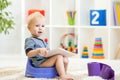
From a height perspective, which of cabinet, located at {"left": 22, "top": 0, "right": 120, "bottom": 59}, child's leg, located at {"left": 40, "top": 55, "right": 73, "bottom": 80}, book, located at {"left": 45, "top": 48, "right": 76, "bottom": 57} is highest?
cabinet, located at {"left": 22, "top": 0, "right": 120, "bottom": 59}

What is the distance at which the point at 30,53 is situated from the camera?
1.82 meters

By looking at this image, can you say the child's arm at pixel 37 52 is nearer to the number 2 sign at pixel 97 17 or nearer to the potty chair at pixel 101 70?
the potty chair at pixel 101 70

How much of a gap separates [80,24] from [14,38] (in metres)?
0.77

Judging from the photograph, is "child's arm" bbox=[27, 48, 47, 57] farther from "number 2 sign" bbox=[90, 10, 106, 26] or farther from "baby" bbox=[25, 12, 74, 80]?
"number 2 sign" bbox=[90, 10, 106, 26]

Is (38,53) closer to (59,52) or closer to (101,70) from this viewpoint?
(59,52)

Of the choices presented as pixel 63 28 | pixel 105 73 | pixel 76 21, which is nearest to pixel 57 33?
pixel 63 28

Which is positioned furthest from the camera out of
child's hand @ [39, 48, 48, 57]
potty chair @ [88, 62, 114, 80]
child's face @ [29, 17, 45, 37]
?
child's face @ [29, 17, 45, 37]

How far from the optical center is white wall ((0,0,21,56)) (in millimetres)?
3164

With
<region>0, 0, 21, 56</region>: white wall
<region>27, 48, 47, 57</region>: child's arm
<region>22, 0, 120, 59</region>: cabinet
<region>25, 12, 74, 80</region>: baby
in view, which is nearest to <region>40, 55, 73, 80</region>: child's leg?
<region>25, 12, 74, 80</region>: baby

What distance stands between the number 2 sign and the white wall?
2.63 feet

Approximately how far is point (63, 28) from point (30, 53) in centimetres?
135

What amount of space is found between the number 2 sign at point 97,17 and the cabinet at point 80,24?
0.04 metres

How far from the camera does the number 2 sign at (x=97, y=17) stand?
9.28 ft

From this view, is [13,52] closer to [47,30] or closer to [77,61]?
[47,30]
